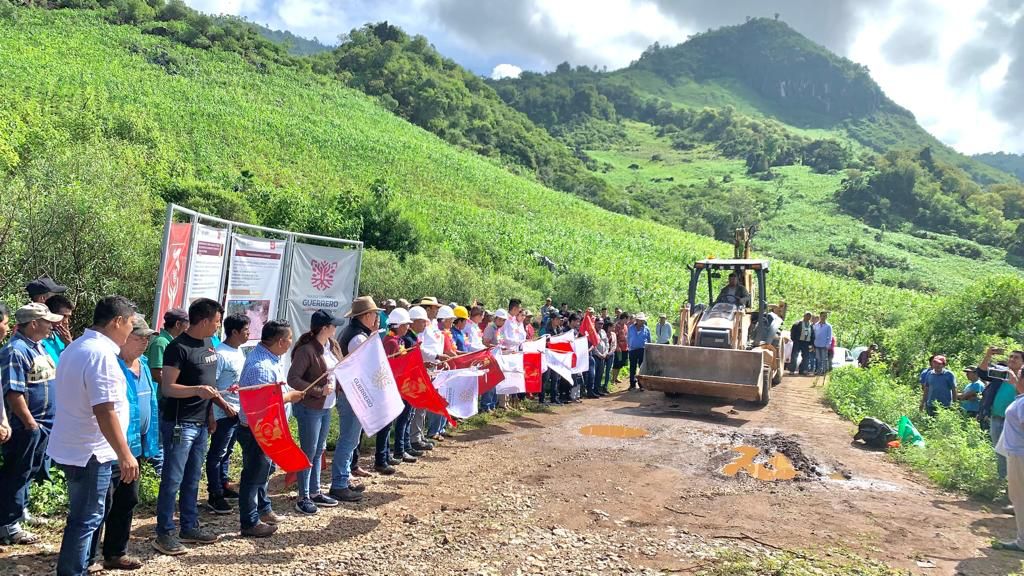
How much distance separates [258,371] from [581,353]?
809 cm

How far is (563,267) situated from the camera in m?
29.5

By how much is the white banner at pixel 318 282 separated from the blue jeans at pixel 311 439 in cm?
343

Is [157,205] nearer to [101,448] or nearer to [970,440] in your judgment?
[101,448]

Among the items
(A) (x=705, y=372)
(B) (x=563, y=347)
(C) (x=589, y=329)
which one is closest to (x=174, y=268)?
(B) (x=563, y=347)

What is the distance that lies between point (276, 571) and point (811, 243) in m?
89.7

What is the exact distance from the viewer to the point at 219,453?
18.1 feet

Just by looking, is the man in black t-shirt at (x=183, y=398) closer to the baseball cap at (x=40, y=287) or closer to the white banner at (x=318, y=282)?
the baseball cap at (x=40, y=287)

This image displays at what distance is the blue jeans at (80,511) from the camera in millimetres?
3781

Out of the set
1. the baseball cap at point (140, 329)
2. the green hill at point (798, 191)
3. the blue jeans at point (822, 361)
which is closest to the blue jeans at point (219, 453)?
the baseball cap at point (140, 329)

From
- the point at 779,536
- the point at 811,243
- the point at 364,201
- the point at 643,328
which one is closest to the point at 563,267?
the point at 364,201

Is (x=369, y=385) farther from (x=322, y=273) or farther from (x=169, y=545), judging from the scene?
(x=322, y=273)

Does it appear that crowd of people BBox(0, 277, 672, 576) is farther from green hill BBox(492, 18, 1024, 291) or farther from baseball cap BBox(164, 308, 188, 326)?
green hill BBox(492, 18, 1024, 291)

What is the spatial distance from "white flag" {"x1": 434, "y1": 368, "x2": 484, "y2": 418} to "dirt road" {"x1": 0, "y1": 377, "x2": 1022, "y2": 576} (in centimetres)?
49

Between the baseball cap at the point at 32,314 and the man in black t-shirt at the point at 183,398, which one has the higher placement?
the baseball cap at the point at 32,314
